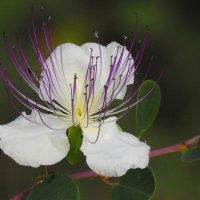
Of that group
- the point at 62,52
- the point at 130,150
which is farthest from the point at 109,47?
the point at 130,150

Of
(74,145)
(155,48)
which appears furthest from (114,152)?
(155,48)

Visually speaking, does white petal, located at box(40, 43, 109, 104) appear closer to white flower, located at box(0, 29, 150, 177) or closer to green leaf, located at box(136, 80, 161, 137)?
white flower, located at box(0, 29, 150, 177)

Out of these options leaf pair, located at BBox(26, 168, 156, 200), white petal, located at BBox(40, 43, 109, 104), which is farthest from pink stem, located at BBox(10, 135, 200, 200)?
white petal, located at BBox(40, 43, 109, 104)

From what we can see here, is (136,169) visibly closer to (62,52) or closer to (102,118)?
(102,118)

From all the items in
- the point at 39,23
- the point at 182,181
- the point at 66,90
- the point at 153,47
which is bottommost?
the point at 182,181

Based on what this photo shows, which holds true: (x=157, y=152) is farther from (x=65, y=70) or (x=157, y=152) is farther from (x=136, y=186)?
(x=65, y=70)

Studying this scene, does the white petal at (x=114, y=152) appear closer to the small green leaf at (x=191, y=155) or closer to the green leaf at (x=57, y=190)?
the green leaf at (x=57, y=190)
